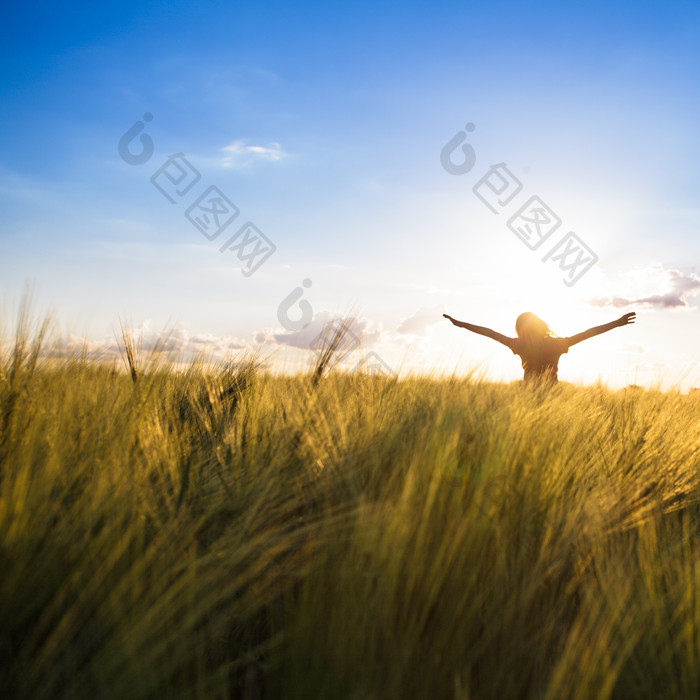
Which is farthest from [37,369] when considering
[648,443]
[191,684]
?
[648,443]

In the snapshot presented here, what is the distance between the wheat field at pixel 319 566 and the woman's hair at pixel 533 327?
13.4 feet

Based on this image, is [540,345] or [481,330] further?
[481,330]

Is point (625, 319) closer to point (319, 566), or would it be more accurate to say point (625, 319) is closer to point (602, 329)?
point (602, 329)

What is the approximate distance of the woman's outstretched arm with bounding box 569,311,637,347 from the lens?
553cm

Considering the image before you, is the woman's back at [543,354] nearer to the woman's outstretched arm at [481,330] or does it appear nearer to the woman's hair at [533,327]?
the woman's hair at [533,327]

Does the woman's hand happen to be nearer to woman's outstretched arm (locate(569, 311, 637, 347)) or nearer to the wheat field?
woman's outstretched arm (locate(569, 311, 637, 347))

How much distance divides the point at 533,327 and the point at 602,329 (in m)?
0.76

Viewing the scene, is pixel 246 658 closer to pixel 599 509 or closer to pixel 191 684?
pixel 191 684

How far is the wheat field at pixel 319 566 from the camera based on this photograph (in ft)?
3.48

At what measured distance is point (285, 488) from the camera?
1673 mm

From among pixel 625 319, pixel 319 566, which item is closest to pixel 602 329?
pixel 625 319

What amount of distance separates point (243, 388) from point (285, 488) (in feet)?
6.51

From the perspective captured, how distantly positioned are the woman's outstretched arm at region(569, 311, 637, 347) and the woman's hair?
1.06 feet

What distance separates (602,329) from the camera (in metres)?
5.79
